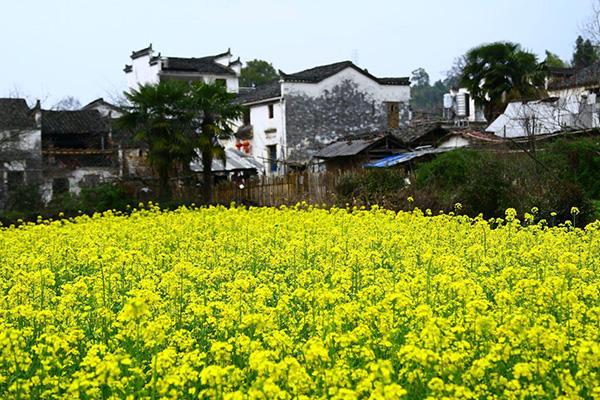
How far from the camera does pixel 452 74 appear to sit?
252 ft

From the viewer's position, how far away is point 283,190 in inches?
1045

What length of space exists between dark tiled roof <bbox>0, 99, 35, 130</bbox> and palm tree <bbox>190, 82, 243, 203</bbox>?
970 centimetres

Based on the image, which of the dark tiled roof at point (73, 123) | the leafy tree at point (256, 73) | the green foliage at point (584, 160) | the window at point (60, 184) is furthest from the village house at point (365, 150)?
the leafy tree at point (256, 73)

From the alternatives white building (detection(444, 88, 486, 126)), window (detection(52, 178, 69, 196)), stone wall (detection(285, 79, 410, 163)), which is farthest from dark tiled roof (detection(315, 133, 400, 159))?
white building (detection(444, 88, 486, 126))

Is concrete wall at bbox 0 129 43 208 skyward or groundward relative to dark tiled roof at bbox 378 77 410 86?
groundward

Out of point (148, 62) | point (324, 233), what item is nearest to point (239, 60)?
point (148, 62)

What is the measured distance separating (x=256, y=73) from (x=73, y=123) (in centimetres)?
2568

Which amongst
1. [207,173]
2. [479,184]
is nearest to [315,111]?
[207,173]

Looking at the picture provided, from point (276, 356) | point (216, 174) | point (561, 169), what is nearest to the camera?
point (276, 356)

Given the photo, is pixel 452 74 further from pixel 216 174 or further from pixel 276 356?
pixel 276 356

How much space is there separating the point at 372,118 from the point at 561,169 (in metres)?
22.6

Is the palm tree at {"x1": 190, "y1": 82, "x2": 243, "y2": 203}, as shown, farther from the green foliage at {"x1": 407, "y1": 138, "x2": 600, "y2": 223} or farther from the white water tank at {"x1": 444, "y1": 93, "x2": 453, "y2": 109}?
the white water tank at {"x1": 444, "y1": 93, "x2": 453, "y2": 109}

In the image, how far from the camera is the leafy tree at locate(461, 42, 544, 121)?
3584 cm

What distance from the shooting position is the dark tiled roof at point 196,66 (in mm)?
43531
